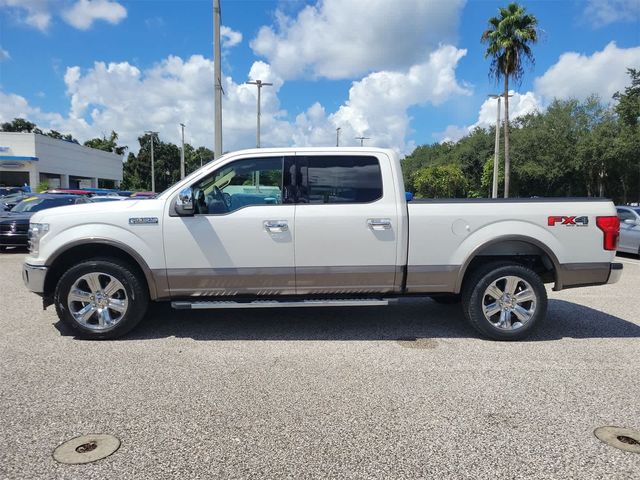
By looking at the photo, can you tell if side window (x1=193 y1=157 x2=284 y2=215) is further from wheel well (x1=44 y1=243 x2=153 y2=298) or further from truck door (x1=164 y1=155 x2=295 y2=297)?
wheel well (x1=44 y1=243 x2=153 y2=298)

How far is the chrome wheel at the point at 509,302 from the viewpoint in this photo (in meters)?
5.23

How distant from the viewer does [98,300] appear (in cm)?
513

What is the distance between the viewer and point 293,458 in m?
2.92

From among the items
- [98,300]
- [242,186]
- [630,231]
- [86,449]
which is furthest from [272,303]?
[630,231]

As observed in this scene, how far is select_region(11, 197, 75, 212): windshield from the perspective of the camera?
13.5m

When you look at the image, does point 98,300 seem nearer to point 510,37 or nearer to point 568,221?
point 568,221

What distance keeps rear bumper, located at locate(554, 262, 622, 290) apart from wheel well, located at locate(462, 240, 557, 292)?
90mm

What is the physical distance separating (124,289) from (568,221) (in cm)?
484

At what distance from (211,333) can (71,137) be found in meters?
98.1

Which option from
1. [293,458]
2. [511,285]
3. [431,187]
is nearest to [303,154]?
[511,285]

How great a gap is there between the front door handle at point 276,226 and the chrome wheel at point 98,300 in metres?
1.67

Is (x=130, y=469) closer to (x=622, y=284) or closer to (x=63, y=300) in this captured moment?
(x=63, y=300)

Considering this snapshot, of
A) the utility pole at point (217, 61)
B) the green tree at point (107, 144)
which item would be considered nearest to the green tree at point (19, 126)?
the green tree at point (107, 144)

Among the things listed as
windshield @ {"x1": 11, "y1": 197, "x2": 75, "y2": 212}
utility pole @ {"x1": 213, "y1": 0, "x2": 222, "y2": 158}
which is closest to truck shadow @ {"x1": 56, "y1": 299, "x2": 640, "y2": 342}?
utility pole @ {"x1": 213, "y1": 0, "x2": 222, "y2": 158}
